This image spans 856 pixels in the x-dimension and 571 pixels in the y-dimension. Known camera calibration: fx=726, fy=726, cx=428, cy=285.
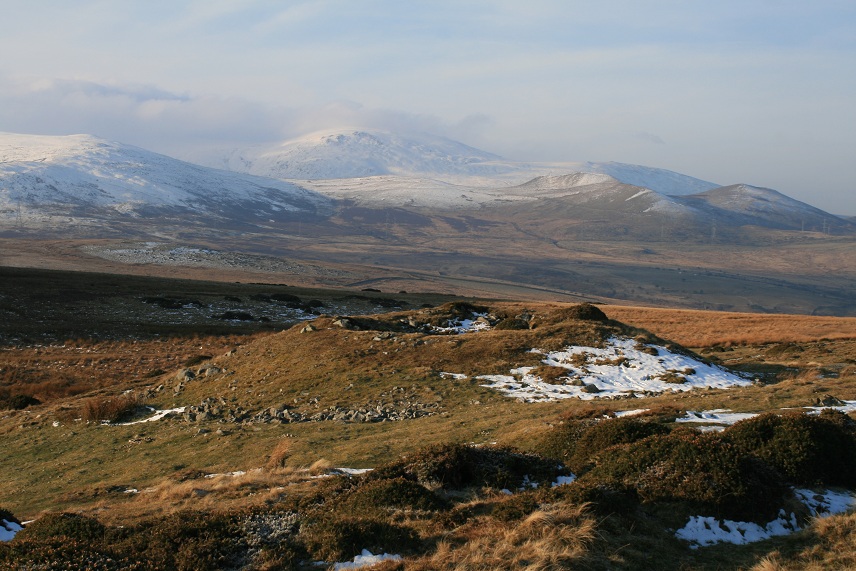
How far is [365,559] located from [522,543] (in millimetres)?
2076

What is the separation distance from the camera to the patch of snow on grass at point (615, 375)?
2452 centimetres

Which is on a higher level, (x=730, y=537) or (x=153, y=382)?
(x=730, y=537)

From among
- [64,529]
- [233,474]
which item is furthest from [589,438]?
[64,529]

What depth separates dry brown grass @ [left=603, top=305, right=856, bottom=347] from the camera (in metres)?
41.8

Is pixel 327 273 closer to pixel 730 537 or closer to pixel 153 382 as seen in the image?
pixel 153 382

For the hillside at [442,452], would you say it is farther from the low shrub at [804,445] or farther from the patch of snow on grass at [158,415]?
the patch of snow on grass at [158,415]

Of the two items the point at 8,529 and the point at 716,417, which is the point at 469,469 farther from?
the point at 716,417

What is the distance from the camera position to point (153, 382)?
1250 inches

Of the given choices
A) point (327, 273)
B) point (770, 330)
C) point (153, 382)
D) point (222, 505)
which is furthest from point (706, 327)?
point (327, 273)

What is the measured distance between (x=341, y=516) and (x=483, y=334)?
20.3 meters

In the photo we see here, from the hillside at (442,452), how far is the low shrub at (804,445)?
1.6 inches

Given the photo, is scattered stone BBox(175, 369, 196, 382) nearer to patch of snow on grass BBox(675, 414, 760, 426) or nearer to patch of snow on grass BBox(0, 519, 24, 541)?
patch of snow on grass BBox(0, 519, 24, 541)

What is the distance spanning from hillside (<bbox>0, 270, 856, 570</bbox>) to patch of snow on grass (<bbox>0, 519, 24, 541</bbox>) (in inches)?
1.9

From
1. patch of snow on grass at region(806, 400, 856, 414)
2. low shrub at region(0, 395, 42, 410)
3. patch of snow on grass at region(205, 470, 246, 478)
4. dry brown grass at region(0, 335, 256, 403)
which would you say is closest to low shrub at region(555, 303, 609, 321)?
patch of snow on grass at region(806, 400, 856, 414)
